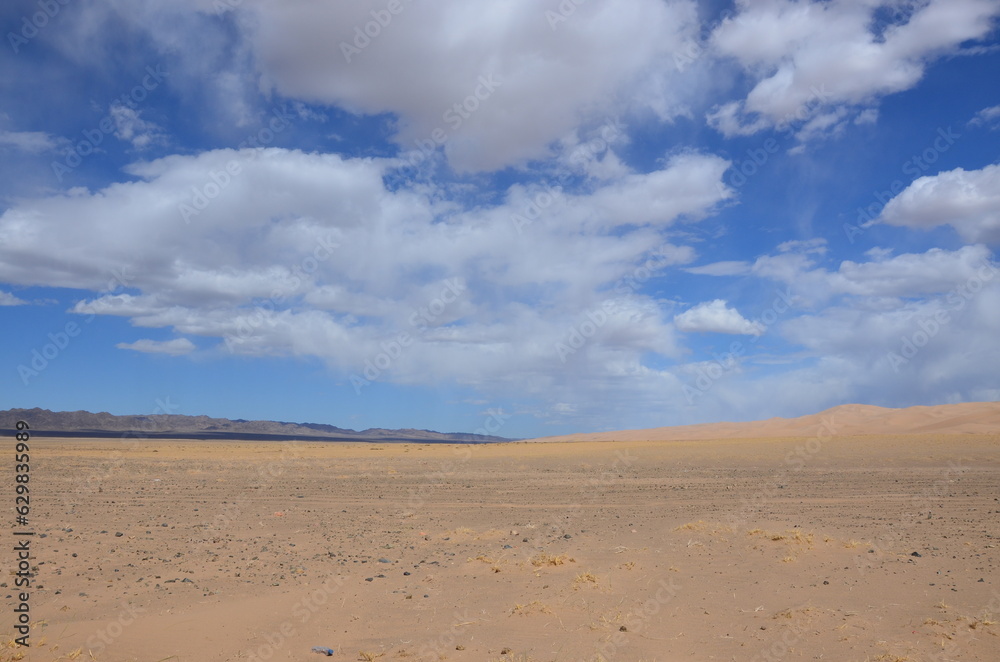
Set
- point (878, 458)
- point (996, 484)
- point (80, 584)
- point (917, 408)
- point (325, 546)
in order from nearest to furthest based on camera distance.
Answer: point (80, 584) < point (325, 546) < point (996, 484) < point (878, 458) < point (917, 408)

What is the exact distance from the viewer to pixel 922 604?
7.91 meters

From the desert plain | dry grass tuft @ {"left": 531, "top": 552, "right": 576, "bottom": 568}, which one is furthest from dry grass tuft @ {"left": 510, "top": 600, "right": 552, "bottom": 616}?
dry grass tuft @ {"left": 531, "top": 552, "right": 576, "bottom": 568}

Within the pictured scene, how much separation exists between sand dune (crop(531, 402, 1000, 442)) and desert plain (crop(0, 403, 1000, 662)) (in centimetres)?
5241

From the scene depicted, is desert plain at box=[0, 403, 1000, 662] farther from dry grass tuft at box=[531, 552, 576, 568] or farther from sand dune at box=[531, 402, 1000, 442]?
sand dune at box=[531, 402, 1000, 442]

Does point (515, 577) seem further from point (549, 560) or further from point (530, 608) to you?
point (530, 608)

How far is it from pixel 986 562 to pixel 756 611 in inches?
177

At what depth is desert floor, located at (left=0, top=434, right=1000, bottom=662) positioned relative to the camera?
7.12 m

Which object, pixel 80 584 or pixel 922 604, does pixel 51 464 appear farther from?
pixel 922 604

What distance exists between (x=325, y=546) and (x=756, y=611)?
7617 millimetres

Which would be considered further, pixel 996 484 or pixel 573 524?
pixel 996 484

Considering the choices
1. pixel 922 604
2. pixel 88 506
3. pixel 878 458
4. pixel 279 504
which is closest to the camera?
pixel 922 604

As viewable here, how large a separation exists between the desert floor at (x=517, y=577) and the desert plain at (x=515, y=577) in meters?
0.04

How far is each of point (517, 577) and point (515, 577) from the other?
3cm

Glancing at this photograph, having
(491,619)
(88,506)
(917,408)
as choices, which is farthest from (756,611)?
(917,408)
